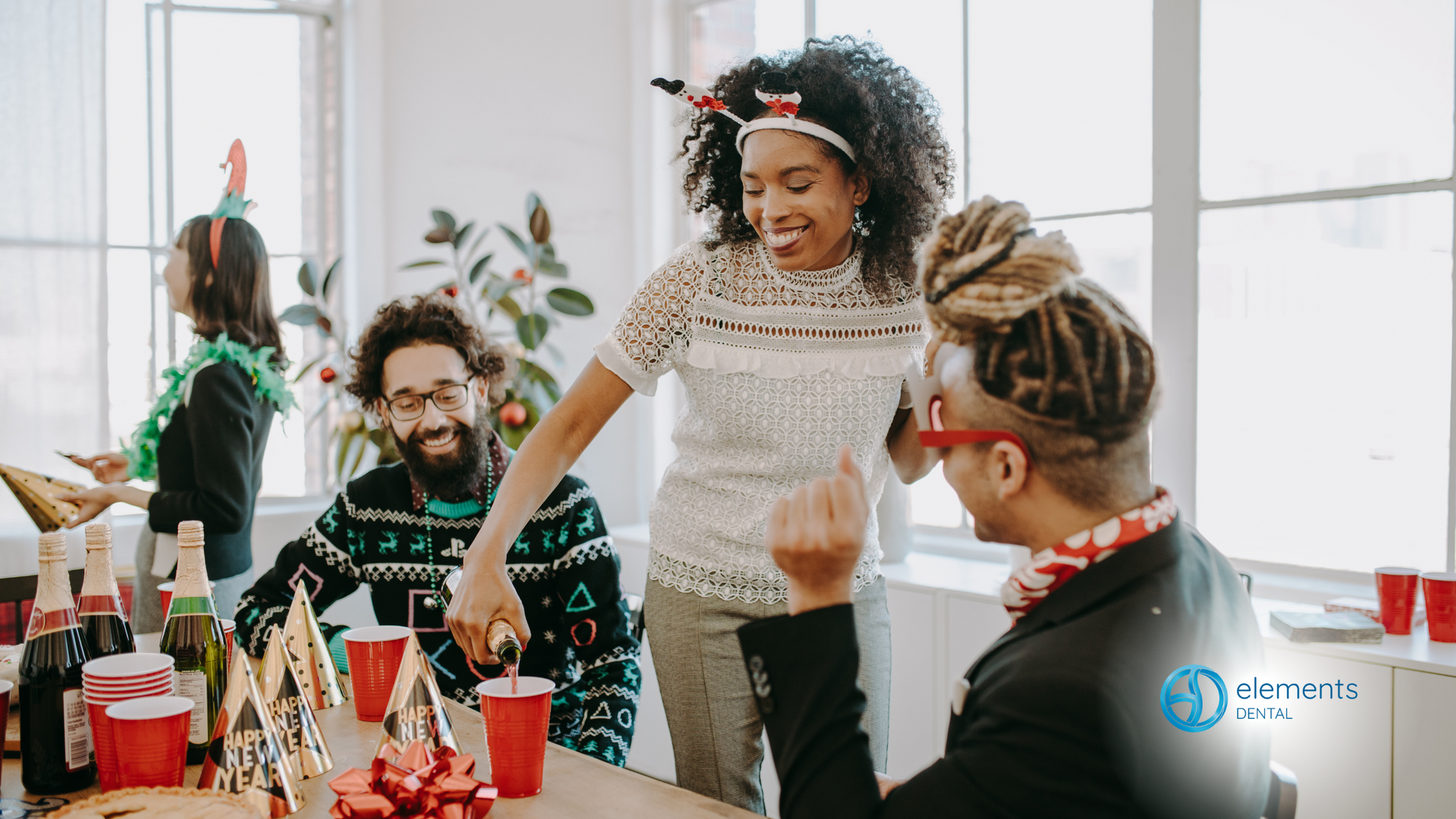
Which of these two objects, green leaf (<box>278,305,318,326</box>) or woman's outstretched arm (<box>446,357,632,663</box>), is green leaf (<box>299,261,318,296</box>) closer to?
green leaf (<box>278,305,318,326</box>)

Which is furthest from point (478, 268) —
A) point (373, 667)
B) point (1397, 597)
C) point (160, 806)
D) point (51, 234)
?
point (1397, 597)

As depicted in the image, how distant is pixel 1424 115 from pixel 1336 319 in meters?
0.49

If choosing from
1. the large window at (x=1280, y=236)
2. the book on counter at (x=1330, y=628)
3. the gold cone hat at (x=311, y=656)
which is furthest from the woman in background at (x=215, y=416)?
the book on counter at (x=1330, y=628)

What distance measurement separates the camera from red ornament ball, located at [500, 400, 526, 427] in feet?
10.5

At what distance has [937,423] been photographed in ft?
3.16

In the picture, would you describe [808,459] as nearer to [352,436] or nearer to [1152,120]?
[1152,120]

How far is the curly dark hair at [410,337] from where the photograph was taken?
6.54 ft

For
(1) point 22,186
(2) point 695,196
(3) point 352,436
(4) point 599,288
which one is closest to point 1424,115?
(2) point 695,196

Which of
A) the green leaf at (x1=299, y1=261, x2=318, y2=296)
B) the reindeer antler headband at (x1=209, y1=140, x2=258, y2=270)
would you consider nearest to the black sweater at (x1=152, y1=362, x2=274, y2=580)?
the reindeer antler headband at (x1=209, y1=140, x2=258, y2=270)

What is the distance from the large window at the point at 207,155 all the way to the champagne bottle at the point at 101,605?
230cm

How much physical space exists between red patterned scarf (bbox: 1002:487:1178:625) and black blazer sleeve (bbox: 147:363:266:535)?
6.76 feet

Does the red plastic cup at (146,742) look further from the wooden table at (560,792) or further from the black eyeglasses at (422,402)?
the black eyeglasses at (422,402)

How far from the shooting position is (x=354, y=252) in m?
Result: 3.74

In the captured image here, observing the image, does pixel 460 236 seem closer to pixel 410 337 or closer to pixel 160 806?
pixel 410 337
